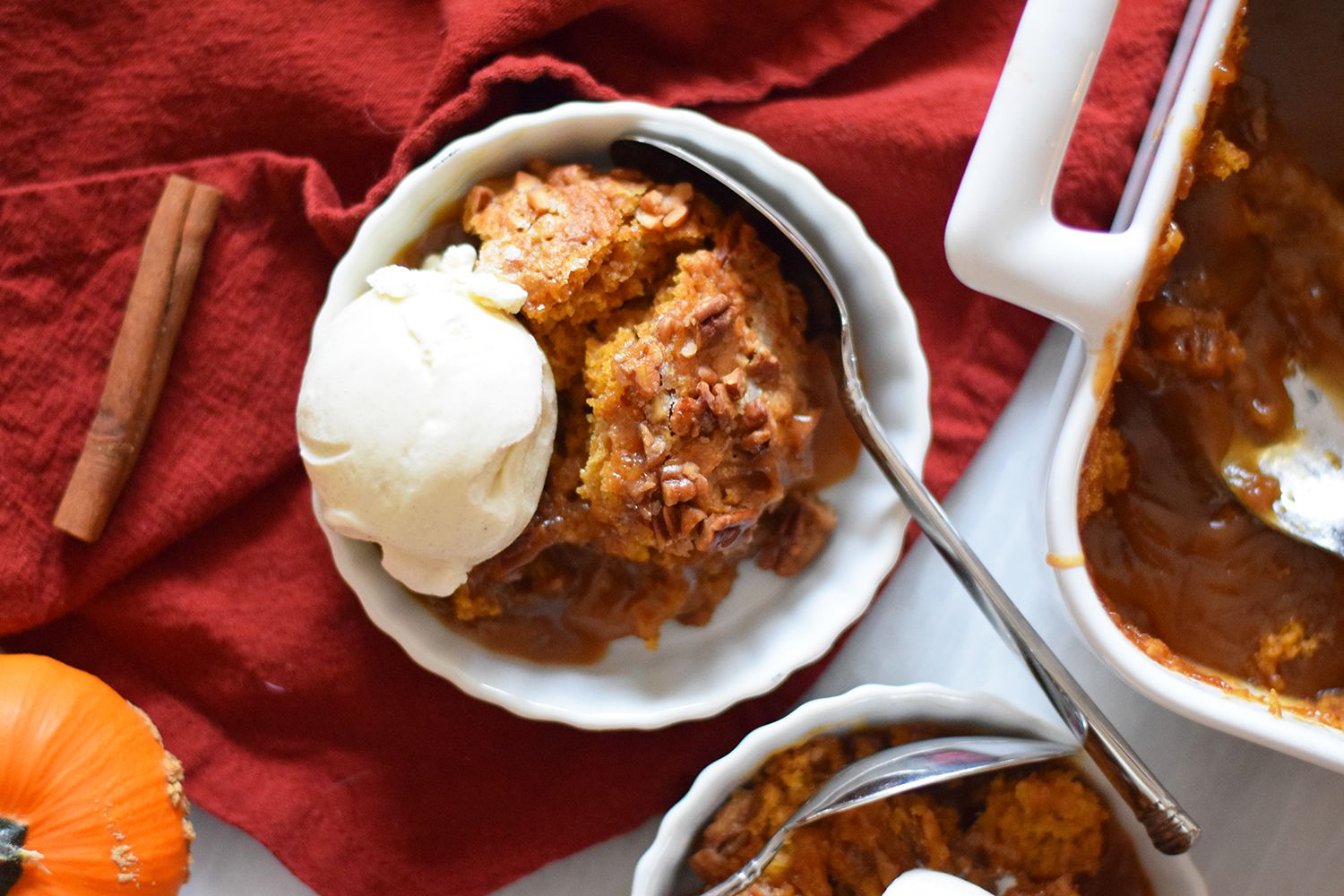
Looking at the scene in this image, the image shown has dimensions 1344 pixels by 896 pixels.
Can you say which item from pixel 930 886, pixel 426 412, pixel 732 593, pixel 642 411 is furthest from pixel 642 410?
pixel 930 886

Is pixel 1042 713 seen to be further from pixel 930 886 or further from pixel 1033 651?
pixel 930 886

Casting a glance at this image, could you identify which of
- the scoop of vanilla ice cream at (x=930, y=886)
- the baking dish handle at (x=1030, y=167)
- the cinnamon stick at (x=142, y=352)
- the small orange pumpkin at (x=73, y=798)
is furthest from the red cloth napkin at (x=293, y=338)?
the baking dish handle at (x=1030, y=167)

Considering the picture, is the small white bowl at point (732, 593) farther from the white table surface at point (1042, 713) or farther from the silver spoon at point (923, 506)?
the white table surface at point (1042, 713)

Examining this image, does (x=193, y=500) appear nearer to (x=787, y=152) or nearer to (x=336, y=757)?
(x=336, y=757)

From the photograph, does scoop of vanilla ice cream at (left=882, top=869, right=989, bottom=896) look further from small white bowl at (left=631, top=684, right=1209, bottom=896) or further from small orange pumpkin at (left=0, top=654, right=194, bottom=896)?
small orange pumpkin at (left=0, top=654, right=194, bottom=896)

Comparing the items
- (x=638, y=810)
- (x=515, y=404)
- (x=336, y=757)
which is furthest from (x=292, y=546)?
(x=638, y=810)
